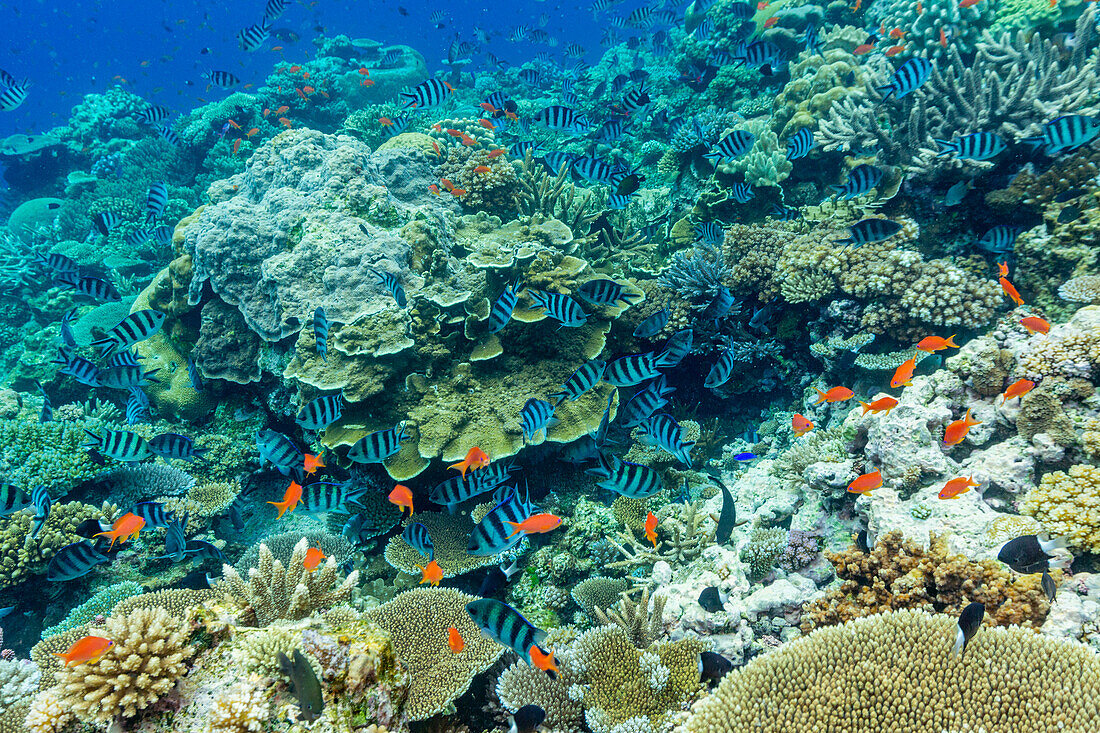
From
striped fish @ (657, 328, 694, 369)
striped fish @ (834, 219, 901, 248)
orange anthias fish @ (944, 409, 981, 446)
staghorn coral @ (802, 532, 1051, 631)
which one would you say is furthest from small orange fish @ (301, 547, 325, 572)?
striped fish @ (834, 219, 901, 248)

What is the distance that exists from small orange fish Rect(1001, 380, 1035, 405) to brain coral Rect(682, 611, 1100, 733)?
7.09 feet

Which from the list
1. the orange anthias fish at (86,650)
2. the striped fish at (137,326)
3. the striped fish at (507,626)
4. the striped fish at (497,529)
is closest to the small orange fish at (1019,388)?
the striped fish at (497,529)

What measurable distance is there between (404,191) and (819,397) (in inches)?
256

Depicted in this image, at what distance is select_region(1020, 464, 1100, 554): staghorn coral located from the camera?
309 centimetres

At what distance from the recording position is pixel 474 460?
14.6 feet

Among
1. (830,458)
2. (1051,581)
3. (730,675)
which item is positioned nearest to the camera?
(730,675)

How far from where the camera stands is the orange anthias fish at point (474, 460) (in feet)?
14.5

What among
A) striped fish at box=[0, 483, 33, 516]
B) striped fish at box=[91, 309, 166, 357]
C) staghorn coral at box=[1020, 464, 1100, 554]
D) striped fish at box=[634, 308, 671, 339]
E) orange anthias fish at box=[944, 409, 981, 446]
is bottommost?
staghorn coral at box=[1020, 464, 1100, 554]

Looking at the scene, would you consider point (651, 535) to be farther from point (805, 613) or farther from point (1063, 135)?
point (1063, 135)

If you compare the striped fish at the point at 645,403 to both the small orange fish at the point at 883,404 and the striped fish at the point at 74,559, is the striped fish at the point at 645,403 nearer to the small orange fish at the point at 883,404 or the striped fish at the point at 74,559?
the small orange fish at the point at 883,404

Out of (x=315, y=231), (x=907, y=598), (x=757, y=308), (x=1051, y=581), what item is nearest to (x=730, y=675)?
(x=907, y=598)

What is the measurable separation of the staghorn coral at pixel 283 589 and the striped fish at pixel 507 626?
60.3 inches

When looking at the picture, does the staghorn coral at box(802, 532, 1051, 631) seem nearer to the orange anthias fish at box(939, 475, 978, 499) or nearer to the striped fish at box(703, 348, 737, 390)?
the orange anthias fish at box(939, 475, 978, 499)

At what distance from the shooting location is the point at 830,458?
477 cm
